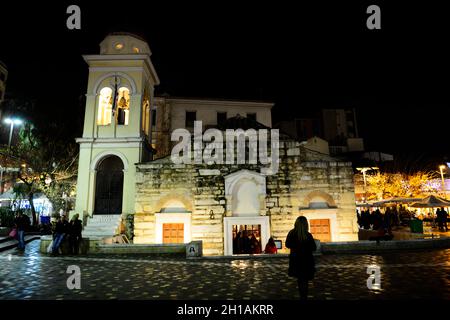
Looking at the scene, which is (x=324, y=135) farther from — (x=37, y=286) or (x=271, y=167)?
(x=37, y=286)

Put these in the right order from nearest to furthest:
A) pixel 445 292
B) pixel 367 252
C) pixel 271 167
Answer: pixel 445 292 < pixel 367 252 < pixel 271 167

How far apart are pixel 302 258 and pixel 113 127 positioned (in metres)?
16.4

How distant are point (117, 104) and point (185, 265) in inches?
513

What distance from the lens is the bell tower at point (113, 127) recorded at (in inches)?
725

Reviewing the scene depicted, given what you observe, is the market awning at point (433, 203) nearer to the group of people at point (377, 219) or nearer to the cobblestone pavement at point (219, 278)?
the group of people at point (377, 219)

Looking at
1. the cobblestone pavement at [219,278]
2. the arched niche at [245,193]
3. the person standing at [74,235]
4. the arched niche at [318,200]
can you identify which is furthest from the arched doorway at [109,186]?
the arched niche at [318,200]

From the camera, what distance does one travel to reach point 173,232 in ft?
56.7

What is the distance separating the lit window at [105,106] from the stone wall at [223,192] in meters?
4.95

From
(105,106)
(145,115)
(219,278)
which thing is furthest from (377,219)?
(105,106)

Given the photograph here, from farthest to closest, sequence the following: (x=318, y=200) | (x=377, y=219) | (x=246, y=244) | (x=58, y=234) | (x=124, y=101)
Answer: (x=377, y=219) → (x=124, y=101) → (x=318, y=200) → (x=246, y=244) → (x=58, y=234)

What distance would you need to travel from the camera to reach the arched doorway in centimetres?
1848

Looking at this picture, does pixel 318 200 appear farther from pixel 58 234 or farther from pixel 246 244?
pixel 58 234

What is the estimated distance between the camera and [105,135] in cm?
1916
